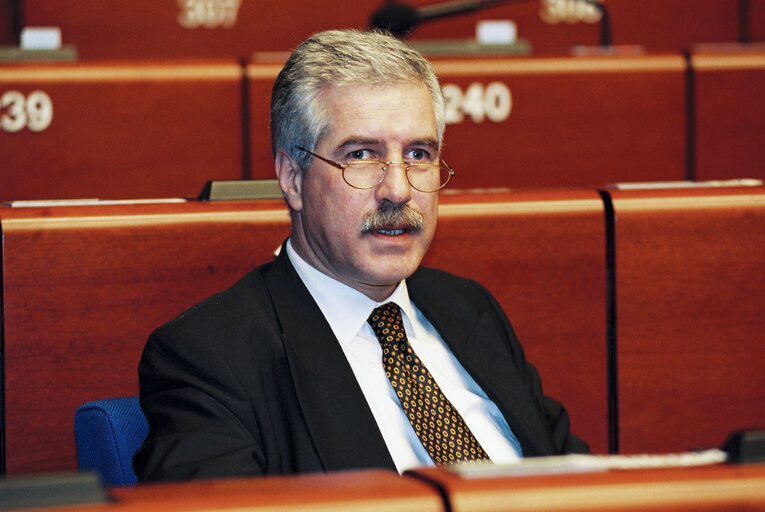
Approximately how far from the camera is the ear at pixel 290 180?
1400mm

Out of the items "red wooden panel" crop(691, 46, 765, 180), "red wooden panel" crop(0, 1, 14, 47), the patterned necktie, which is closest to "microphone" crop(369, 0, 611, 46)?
"red wooden panel" crop(691, 46, 765, 180)

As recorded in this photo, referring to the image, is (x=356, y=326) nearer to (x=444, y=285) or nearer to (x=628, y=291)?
(x=444, y=285)

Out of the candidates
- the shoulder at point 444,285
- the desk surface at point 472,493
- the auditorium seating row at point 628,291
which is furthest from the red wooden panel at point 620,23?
the desk surface at point 472,493

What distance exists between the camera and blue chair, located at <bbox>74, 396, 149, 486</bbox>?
1117 millimetres

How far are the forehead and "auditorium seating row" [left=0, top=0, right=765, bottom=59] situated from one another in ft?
5.81

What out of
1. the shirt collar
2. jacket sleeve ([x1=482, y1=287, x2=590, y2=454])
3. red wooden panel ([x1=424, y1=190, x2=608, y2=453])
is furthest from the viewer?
red wooden panel ([x1=424, y1=190, x2=608, y2=453])

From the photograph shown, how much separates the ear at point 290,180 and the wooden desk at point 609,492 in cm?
93

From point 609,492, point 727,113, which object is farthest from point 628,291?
point 609,492

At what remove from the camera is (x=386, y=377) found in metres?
1.30

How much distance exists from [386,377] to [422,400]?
6 cm

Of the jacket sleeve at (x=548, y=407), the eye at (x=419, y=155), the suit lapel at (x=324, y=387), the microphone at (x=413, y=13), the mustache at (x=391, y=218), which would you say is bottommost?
the jacket sleeve at (x=548, y=407)

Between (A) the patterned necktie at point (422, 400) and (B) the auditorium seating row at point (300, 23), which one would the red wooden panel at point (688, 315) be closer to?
(A) the patterned necktie at point (422, 400)

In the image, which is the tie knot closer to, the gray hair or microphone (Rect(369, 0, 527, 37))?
the gray hair

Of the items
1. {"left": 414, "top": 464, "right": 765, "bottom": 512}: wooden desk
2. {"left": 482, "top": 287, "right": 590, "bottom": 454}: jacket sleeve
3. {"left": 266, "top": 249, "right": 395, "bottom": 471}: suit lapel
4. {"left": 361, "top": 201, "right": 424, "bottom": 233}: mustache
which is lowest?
{"left": 482, "top": 287, "right": 590, "bottom": 454}: jacket sleeve
